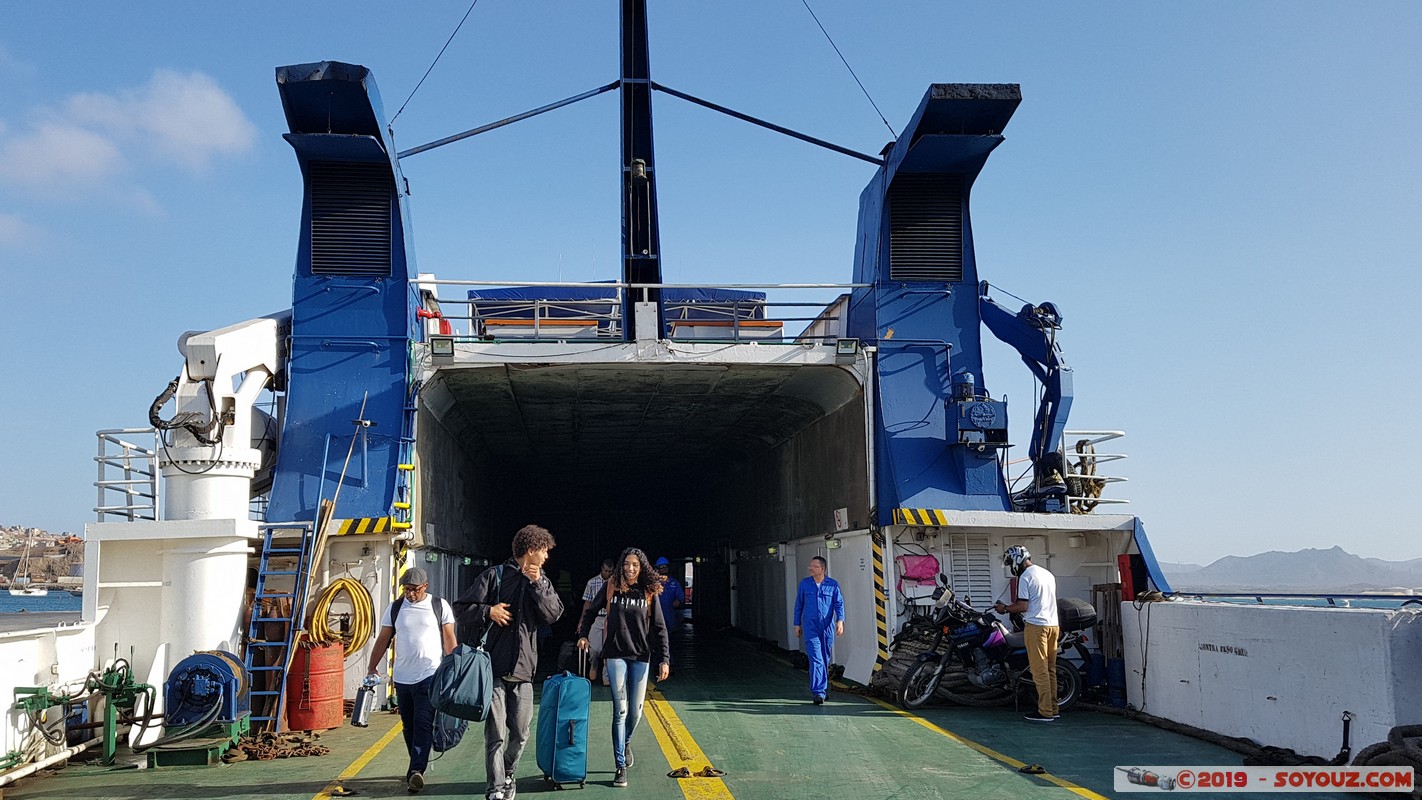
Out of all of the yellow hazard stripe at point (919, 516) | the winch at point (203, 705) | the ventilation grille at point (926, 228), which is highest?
the ventilation grille at point (926, 228)

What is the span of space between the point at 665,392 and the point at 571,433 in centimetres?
519

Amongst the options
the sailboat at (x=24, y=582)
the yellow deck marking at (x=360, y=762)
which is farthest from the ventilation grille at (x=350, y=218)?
the sailboat at (x=24, y=582)

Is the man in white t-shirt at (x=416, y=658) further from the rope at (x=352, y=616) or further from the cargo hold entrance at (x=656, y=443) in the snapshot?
the cargo hold entrance at (x=656, y=443)

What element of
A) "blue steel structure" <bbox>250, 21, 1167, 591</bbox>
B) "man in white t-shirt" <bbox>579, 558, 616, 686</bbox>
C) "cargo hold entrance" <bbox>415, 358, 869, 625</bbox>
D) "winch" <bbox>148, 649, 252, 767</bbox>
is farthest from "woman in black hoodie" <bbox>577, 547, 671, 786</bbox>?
"cargo hold entrance" <bbox>415, 358, 869, 625</bbox>

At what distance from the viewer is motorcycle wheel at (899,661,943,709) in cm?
1145

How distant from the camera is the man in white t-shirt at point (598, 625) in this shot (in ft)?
25.6

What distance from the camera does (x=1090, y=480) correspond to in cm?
1397

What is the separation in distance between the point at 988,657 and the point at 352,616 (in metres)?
7.04

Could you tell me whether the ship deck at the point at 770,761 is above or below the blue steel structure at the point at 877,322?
below

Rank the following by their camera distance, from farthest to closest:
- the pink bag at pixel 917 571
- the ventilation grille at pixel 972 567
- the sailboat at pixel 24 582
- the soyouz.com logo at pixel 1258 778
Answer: the sailboat at pixel 24 582 < the ventilation grille at pixel 972 567 < the pink bag at pixel 917 571 < the soyouz.com logo at pixel 1258 778

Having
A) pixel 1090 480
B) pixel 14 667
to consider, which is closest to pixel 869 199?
pixel 1090 480

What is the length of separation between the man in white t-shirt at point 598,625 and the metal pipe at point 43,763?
453cm

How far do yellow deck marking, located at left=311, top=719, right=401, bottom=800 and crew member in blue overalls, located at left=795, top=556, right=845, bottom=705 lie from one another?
15.4 ft

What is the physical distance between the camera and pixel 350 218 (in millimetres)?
13125
